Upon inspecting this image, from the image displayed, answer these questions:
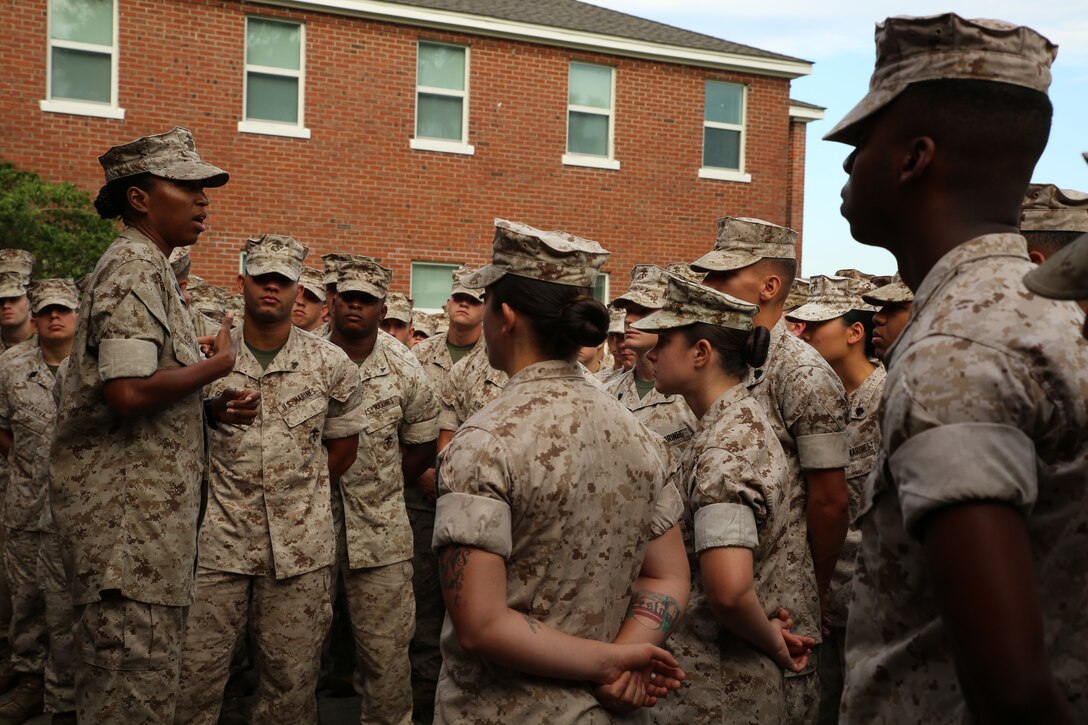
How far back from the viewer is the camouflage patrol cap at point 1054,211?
407 centimetres

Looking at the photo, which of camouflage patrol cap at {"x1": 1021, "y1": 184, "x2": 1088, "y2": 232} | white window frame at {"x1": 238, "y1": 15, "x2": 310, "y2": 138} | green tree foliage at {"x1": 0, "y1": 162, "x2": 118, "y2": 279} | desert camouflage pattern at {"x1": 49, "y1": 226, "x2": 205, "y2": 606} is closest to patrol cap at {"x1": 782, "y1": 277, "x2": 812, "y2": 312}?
camouflage patrol cap at {"x1": 1021, "y1": 184, "x2": 1088, "y2": 232}

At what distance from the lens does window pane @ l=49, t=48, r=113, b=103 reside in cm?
1748

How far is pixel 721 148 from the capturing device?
72.4 ft

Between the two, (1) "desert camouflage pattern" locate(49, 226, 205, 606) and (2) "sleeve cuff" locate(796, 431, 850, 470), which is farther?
(2) "sleeve cuff" locate(796, 431, 850, 470)

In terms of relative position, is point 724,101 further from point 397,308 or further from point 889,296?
point 889,296

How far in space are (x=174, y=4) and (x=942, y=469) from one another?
18.4 meters

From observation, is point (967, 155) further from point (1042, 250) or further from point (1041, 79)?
point (1042, 250)

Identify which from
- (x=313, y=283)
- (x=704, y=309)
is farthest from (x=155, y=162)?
(x=313, y=283)

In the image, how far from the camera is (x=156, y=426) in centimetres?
419

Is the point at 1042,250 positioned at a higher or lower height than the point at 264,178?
lower

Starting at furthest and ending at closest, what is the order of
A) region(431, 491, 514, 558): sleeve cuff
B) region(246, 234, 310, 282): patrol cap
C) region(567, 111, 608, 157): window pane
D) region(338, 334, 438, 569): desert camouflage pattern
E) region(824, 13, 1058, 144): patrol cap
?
region(567, 111, 608, 157): window pane, region(338, 334, 438, 569): desert camouflage pattern, region(246, 234, 310, 282): patrol cap, region(431, 491, 514, 558): sleeve cuff, region(824, 13, 1058, 144): patrol cap

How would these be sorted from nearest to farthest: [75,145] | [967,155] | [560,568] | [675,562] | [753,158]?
[967,155]
[560,568]
[675,562]
[75,145]
[753,158]

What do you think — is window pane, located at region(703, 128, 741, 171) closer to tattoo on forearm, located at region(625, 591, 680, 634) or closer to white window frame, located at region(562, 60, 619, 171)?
white window frame, located at region(562, 60, 619, 171)

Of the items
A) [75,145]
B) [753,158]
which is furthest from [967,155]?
[753,158]
